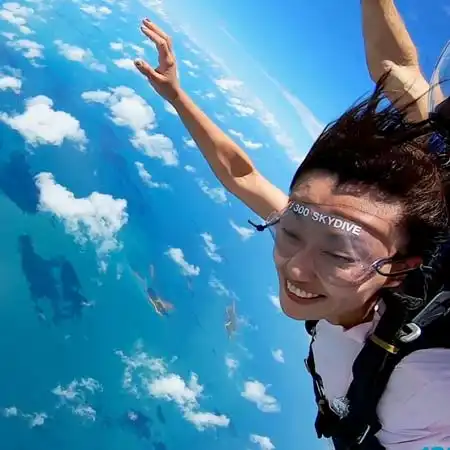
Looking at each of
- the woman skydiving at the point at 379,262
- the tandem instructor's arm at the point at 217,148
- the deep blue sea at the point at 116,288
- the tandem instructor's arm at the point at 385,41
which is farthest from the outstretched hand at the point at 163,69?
the deep blue sea at the point at 116,288

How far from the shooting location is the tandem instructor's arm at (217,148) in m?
0.92

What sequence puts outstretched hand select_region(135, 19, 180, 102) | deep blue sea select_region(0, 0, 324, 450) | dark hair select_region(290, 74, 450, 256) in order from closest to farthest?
1. dark hair select_region(290, 74, 450, 256)
2. outstretched hand select_region(135, 19, 180, 102)
3. deep blue sea select_region(0, 0, 324, 450)

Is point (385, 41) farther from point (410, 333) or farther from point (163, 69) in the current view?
point (410, 333)

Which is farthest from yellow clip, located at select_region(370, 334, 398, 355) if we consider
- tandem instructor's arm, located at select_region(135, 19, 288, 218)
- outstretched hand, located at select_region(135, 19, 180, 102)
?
outstretched hand, located at select_region(135, 19, 180, 102)

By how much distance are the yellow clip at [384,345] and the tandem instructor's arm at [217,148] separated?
31cm

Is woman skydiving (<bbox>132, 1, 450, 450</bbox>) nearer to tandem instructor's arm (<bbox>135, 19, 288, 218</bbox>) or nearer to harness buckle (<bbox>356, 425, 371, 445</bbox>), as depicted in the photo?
harness buckle (<bbox>356, 425, 371, 445</bbox>)

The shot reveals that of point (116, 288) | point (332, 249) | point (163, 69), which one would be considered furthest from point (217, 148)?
point (116, 288)

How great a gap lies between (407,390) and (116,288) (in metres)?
1.51

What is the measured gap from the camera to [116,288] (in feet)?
6.63

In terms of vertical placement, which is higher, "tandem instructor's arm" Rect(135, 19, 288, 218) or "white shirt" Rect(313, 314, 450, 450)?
"tandem instructor's arm" Rect(135, 19, 288, 218)

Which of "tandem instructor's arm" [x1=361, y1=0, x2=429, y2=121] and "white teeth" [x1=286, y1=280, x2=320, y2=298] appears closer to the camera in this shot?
"white teeth" [x1=286, y1=280, x2=320, y2=298]

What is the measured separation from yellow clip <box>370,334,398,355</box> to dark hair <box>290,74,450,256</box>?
89mm

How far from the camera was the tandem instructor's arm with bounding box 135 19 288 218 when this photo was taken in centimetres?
92

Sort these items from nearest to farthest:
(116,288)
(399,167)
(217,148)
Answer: (399,167), (217,148), (116,288)
